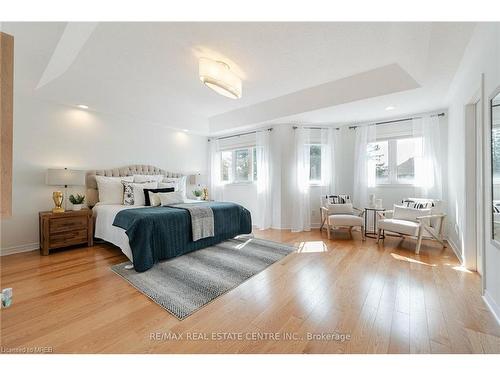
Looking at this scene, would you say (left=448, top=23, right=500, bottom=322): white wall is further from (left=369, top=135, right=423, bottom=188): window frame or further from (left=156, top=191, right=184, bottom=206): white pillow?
(left=156, top=191, right=184, bottom=206): white pillow

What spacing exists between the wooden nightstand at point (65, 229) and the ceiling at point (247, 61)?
70.7 inches

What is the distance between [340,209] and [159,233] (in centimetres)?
312

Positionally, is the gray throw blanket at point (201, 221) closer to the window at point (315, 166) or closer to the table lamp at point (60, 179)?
the table lamp at point (60, 179)

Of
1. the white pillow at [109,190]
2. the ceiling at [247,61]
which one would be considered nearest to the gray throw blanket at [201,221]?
the white pillow at [109,190]

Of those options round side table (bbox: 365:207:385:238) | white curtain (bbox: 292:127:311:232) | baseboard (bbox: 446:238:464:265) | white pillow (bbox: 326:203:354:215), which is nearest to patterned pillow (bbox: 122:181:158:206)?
white curtain (bbox: 292:127:311:232)

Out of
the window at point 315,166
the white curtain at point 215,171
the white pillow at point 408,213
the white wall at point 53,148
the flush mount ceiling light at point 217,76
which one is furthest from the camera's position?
the white curtain at point 215,171

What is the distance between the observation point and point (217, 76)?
2.40 metres

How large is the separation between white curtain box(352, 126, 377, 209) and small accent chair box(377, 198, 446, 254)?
711mm

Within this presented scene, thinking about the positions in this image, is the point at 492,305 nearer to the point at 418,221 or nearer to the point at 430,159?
the point at 418,221

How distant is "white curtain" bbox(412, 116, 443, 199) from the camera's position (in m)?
3.59

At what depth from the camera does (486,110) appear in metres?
1.77

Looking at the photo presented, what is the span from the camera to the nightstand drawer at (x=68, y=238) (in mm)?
2998

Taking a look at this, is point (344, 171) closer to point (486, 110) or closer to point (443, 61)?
point (443, 61)
